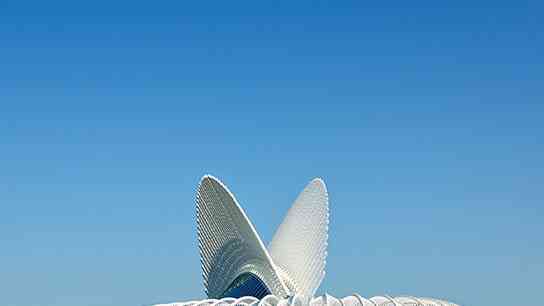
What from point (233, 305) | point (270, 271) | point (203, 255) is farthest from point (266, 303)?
point (203, 255)

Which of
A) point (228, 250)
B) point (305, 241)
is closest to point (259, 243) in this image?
point (305, 241)

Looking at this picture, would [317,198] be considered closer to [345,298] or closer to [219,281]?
A: [219,281]

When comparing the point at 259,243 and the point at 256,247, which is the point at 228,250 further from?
the point at 259,243

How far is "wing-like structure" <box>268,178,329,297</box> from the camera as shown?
90312mm

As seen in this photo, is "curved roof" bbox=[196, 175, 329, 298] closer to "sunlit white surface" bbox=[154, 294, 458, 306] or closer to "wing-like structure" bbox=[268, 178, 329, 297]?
"wing-like structure" bbox=[268, 178, 329, 297]

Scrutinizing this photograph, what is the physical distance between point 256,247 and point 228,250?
4.88m

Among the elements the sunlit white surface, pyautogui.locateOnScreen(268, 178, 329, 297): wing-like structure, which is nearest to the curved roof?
pyautogui.locateOnScreen(268, 178, 329, 297): wing-like structure

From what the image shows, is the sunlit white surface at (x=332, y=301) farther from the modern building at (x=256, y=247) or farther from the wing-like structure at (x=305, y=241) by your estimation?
the wing-like structure at (x=305, y=241)

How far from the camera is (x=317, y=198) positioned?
9262 cm

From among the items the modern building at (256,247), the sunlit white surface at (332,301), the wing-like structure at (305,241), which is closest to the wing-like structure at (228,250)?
the modern building at (256,247)

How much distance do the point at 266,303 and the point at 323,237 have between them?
36226 mm

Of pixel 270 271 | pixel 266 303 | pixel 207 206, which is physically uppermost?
pixel 207 206

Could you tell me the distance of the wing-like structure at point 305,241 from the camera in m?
90.3

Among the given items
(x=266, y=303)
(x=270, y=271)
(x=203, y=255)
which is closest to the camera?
(x=266, y=303)
